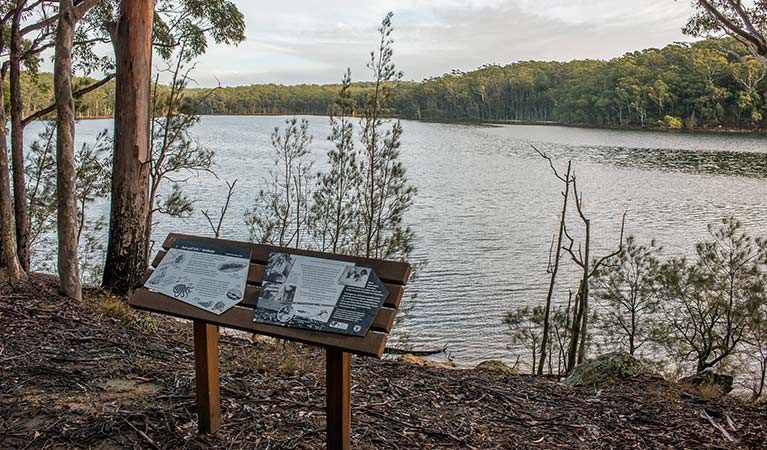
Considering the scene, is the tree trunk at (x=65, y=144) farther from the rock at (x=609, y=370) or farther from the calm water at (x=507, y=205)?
the calm water at (x=507, y=205)

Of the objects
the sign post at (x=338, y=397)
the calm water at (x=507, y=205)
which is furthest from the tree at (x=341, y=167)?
the sign post at (x=338, y=397)

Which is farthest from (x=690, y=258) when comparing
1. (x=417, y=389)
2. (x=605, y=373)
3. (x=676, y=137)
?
(x=676, y=137)

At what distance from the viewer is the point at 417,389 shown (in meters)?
3.96

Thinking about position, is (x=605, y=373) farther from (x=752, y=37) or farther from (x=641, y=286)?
(x=641, y=286)

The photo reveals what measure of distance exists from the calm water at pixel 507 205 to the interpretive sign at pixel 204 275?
8811 mm

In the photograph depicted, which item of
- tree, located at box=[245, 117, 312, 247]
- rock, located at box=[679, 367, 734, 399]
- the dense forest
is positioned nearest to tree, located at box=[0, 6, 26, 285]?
tree, located at box=[245, 117, 312, 247]

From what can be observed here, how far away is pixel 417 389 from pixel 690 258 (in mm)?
14725

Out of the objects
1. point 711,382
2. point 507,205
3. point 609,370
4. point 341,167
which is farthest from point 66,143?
point 507,205

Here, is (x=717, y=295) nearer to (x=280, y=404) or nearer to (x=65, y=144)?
(x=280, y=404)

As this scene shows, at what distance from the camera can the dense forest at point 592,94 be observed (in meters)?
60.7

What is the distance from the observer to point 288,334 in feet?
7.62

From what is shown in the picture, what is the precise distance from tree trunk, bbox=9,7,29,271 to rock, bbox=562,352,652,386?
7.28m

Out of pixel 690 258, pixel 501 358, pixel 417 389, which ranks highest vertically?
pixel 417 389

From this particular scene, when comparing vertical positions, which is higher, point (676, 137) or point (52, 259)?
point (676, 137)
